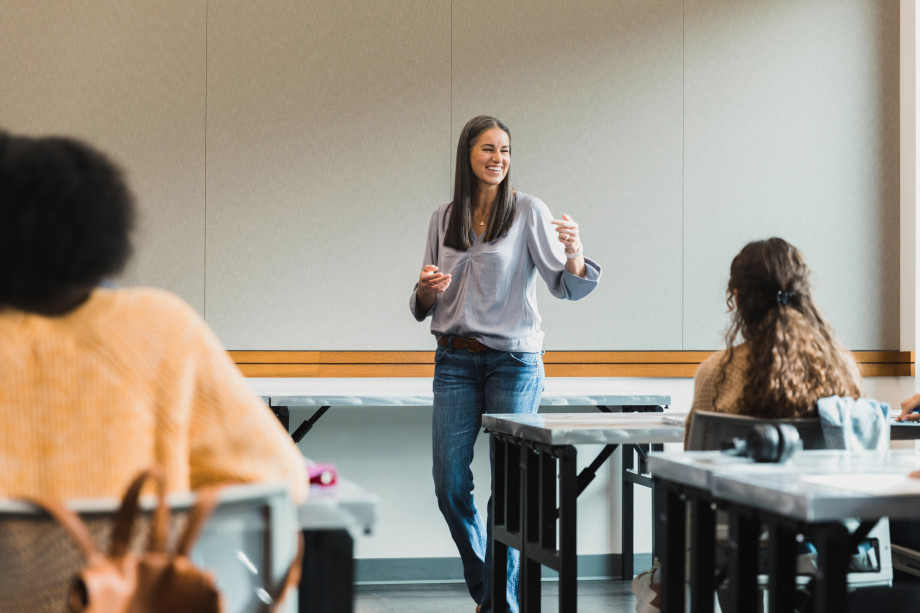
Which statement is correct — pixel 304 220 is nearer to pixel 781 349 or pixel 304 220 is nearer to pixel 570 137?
pixel 570 137

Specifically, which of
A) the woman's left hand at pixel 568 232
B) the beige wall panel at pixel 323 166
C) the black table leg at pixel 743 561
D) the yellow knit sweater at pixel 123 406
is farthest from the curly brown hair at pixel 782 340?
the beige wall panel at pixel 323 166

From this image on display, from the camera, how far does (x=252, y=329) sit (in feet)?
13.9

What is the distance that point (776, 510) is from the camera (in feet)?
4.61

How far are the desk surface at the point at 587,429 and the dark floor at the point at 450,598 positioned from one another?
1.29 metres

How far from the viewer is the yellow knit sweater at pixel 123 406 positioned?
3.74 feet

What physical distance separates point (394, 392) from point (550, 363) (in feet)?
2.33

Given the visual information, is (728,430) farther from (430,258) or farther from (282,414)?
(282,414)

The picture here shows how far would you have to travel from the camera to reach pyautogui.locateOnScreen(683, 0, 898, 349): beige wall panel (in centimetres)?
457

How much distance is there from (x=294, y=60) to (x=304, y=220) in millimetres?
696

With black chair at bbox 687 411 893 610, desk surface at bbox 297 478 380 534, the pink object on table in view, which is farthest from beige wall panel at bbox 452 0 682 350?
desk surface at bbox 297 478 380 534

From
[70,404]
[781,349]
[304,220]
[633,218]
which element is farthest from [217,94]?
[70,404]

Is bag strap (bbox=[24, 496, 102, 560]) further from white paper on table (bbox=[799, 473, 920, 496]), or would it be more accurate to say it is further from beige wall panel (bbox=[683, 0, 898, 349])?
beige wall panel (bbox=[683, 0, 898, 349])

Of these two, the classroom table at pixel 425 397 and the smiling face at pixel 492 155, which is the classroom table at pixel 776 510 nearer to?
the smiling face at pixel 492 155

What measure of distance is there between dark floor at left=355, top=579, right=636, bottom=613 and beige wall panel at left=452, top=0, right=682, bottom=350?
1.05 m
